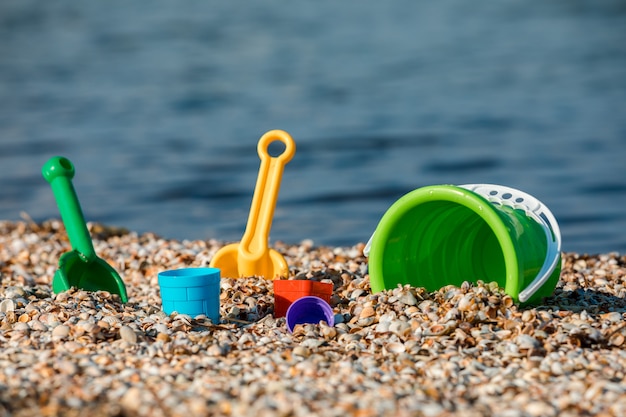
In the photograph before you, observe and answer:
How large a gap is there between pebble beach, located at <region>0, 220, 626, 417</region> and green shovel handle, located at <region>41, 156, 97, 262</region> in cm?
32

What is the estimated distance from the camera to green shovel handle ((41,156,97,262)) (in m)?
4.74

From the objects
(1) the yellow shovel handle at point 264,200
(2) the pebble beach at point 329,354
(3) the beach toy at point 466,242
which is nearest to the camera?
(2) the pebble beach at point 329,354

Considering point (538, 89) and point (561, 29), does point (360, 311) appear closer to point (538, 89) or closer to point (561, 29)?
point (538, 89)

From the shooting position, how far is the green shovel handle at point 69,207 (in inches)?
187

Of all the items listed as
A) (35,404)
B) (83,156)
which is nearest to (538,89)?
(83,156)

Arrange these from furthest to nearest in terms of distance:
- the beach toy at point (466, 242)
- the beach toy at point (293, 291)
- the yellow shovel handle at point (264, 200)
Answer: the yellow shovel handle at point (264, 200) → the beach toy at point (293, 291) → the beach toy at point (466, 242)

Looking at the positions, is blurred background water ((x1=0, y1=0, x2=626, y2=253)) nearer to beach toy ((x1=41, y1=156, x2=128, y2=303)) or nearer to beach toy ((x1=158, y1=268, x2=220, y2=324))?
beach toy ((x1=41, y1=156, x2=128, y2=303))

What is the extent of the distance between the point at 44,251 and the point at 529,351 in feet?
11.9

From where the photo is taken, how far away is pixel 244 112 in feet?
44.3

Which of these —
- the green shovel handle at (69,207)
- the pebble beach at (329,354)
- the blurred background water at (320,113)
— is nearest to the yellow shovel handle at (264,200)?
the pebble beach at (329,354)

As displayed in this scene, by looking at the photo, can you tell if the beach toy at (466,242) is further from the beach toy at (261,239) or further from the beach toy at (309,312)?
the beach toy at (261,239)

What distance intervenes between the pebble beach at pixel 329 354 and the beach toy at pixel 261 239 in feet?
0.58

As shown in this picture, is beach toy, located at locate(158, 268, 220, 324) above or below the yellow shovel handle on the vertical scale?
below

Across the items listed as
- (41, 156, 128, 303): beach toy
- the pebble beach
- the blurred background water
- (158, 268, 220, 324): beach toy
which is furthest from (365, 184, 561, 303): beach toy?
the blurred background water
